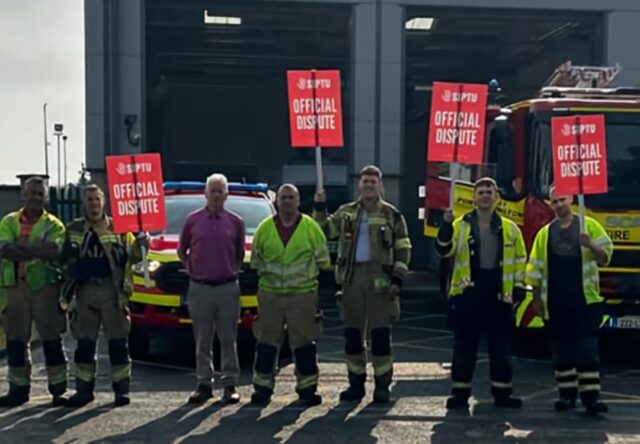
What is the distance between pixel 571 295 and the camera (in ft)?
28.3

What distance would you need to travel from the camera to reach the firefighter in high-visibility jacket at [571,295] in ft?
28.1

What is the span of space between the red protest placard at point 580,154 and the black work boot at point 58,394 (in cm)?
474

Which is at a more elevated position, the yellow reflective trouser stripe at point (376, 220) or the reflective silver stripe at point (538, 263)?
the yellow reflective trouser stripe at point (376, 220)

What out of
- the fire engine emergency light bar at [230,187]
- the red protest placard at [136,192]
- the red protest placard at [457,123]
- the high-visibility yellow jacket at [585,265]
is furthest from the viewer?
the fire engine emergency light bar at [230,187]

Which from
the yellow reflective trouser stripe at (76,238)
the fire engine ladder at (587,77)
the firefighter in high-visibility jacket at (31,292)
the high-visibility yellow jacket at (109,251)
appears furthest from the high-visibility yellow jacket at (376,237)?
the fire engine ladder at (587,77)

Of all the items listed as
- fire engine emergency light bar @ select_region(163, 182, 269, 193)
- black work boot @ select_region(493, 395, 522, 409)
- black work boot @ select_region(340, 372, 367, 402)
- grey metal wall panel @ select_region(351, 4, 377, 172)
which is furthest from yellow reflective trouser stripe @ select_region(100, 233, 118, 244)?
grey metal wall panel @ select_region(351, 4, 377, 172)

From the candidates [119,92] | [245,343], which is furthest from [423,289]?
[245,343]

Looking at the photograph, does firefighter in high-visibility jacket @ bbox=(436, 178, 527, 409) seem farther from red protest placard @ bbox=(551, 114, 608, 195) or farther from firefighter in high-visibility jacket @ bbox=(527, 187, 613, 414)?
red protest placard @ bbox=(551, 114, 608, 195)

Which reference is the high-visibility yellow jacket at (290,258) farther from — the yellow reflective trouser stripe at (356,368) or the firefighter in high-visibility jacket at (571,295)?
the firefighter in high-visibility jacket at (571,295)

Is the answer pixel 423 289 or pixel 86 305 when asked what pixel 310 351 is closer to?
pixel 86 305

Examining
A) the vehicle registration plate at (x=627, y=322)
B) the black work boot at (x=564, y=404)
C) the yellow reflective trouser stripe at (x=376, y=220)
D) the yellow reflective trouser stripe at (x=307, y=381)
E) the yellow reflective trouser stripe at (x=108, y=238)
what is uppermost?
the yellow reflective trouser stripe at (x=376, y=220)

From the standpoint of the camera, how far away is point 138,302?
10789 mm

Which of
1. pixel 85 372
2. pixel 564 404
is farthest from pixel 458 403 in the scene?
pixel 85 372

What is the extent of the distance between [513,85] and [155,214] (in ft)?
64.8
